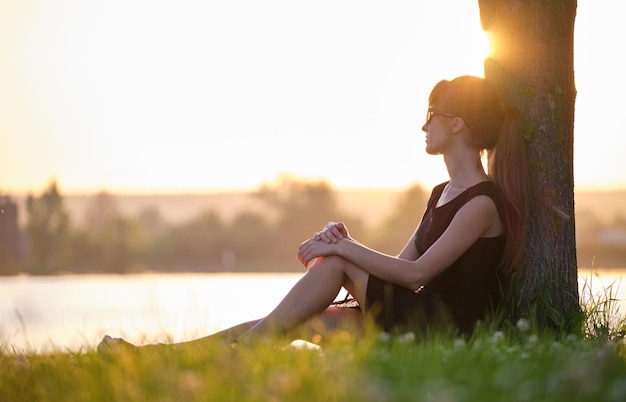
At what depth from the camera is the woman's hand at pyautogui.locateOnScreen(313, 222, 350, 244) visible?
4902mm

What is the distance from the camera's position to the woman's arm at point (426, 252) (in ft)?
15.8

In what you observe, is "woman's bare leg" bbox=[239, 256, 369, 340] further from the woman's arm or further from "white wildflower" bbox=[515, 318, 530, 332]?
"white wildflower" bbox=[515, 318, 530, 332]

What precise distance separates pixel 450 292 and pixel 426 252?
0.33 meters

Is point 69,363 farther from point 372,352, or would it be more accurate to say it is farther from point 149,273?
point 372,352

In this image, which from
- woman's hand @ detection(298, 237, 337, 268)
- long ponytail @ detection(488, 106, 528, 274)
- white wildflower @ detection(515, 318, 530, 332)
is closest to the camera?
white wildflower @ detection(515, 318, 530, 332)

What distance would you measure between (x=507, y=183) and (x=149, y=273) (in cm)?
220

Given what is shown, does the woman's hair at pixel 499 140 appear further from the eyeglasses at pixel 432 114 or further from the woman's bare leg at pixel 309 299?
the woman's bare leg at pixel 309 299

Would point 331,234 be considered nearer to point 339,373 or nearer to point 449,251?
point 449,251

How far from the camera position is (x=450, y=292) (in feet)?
16.6

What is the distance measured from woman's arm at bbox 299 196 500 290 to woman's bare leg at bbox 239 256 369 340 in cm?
7

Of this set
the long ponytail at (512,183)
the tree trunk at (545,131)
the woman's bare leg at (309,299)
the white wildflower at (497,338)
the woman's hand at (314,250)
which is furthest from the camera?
the tree trunk at (545,131)

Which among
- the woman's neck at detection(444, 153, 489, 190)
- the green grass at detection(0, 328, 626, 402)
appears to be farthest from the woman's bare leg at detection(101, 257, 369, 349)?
the woman's neck at detection(444, 153, 489, 190)

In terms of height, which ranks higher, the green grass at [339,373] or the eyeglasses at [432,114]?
the eyeglasses at [432,114]

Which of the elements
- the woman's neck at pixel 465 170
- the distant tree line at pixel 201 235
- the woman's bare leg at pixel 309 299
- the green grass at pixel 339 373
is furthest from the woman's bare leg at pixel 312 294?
the distant tree line at pixel 201 235
